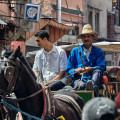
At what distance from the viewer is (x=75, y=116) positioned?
484 cm

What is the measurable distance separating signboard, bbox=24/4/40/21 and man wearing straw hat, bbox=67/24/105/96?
9.29m

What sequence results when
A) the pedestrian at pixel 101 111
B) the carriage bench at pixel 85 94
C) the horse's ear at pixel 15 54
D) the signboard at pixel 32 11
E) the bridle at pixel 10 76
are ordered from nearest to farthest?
the pedestrian at pixel 101 111, the bridle at pixel 10 76, the horse's ear at pixel 15 54, the carriage bench at pixel 85 94, the signboard at pixel 32 11

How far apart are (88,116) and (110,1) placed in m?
30.9

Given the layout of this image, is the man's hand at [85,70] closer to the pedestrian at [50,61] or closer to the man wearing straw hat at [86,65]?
the man wearing straw hat at [86,65]

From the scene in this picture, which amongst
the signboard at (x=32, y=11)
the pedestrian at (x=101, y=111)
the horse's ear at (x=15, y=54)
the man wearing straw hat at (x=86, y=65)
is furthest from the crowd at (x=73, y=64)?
the signboard at (x=32, y=11)

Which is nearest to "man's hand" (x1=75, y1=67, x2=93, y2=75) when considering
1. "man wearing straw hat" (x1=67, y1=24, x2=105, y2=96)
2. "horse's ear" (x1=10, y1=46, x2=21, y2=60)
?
"man wearing straw hat" (x1=67, y1=24, x2=105, y2=96)

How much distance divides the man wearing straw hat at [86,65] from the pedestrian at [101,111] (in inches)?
143

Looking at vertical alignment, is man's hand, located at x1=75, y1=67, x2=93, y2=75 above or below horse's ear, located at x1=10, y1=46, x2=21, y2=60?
below

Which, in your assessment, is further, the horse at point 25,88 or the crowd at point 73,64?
the crowd at point 73,64

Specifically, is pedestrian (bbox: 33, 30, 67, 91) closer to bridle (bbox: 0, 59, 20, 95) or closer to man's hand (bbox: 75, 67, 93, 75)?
man's hand (bbox: 75, 67, 93, 75)

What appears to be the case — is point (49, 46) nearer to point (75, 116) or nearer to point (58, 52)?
point (58, 52)

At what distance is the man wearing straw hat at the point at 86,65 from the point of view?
5.48 metres

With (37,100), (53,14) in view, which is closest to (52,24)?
(53,14)

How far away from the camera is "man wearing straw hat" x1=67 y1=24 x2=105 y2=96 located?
5484mm
